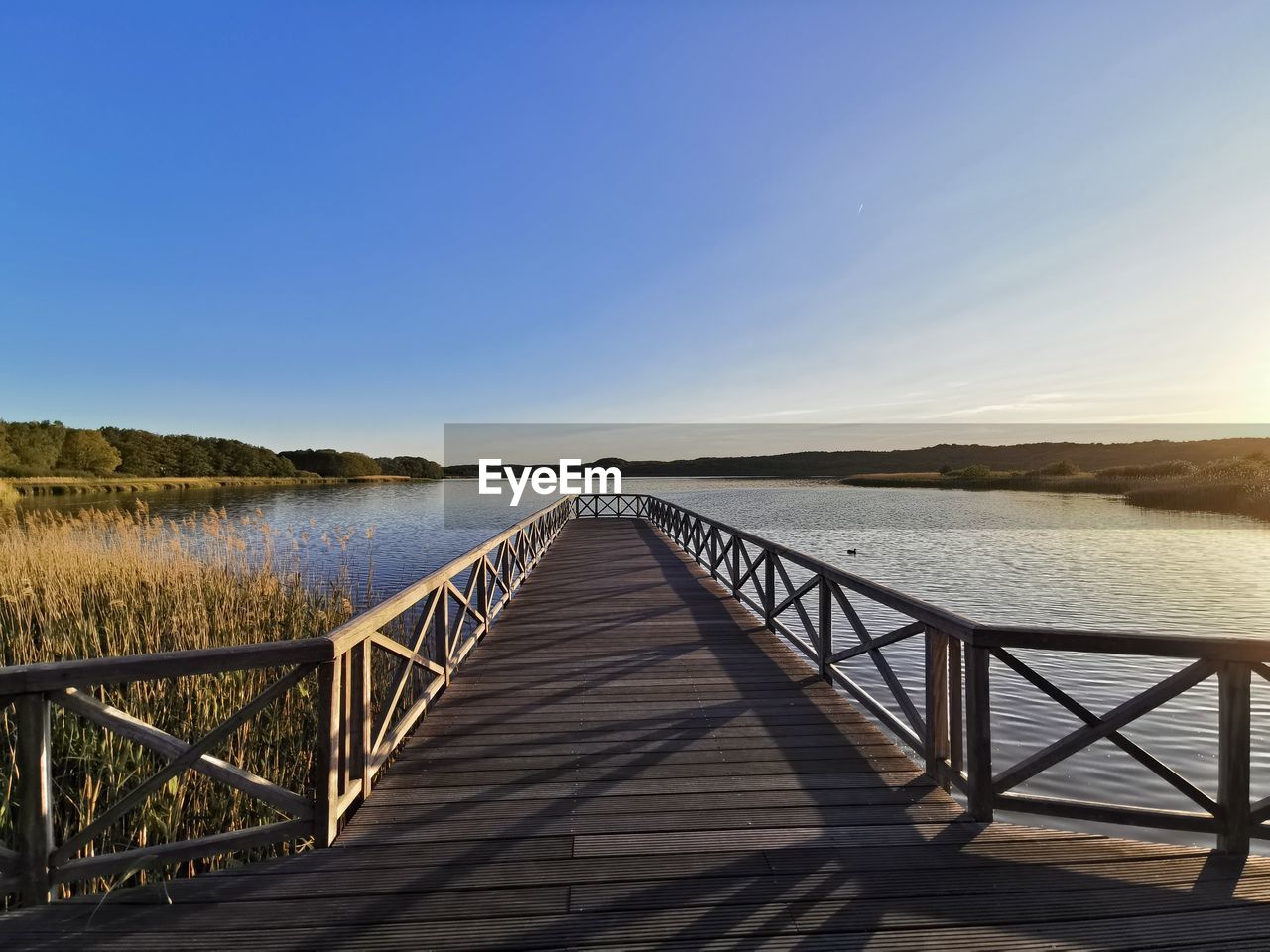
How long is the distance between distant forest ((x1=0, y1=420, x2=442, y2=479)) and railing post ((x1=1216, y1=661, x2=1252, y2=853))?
60.7 meters

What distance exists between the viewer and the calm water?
4891 mm

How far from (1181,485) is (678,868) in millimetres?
43892

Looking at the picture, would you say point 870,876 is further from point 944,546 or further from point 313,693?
point 944,546

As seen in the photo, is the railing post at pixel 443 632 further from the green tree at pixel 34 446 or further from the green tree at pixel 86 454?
the green tree at pixel 86 454

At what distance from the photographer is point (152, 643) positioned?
4.98m

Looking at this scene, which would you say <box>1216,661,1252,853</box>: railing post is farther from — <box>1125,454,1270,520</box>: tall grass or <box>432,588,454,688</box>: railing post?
<box>1125,454,1270,520</box>: tall grass

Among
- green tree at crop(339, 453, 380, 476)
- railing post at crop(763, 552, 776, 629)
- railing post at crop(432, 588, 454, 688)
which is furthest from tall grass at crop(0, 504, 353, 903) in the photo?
green tree at crop(339, 453, 380, 476)

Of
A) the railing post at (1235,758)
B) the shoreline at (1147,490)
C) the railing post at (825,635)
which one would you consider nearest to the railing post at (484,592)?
the railing post at (825,635)

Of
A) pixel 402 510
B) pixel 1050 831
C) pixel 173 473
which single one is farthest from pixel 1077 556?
pixel 173 473

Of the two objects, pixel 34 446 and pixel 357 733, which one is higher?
pixel 34 446

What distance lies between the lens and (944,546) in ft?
55.1

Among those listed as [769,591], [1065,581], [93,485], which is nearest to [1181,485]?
[1065,581]

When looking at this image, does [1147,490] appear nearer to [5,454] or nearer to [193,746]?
[193,746]

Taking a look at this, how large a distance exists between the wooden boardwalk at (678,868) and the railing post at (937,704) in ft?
0.47
